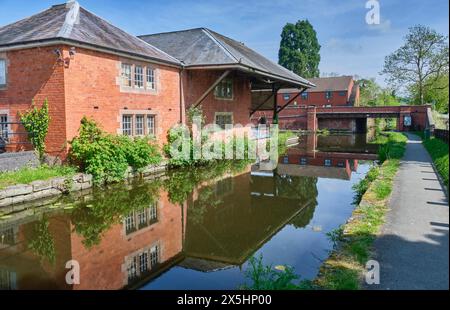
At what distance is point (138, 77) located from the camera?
46.1 feet

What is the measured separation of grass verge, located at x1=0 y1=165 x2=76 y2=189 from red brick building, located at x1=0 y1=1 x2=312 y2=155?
89cm

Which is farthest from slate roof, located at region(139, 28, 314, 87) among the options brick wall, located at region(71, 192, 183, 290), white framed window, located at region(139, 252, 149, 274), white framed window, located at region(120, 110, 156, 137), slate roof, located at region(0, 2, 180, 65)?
white framed window, located at region(139, 252, 149, 274)

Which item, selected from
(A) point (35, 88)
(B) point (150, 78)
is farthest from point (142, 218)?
(B) point (150, 78)

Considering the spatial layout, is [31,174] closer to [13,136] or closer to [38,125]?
[38,125]

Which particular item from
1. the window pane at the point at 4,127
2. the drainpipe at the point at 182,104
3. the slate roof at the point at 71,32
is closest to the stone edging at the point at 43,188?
the window pane at the point at 4,127

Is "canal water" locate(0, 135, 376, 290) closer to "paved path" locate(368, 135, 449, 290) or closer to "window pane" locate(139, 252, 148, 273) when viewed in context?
"window pane" locate(139, 252, 148, 273)

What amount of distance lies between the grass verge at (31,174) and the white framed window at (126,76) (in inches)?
159

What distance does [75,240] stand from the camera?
21.6ft

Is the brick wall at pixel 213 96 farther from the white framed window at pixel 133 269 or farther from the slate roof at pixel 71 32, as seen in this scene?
the white framed window at pixel 133 269

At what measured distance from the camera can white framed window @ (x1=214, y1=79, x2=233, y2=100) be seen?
64.6ft

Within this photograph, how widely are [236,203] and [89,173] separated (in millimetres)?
4917

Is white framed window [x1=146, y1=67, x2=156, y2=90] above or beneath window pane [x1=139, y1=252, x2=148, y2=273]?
above

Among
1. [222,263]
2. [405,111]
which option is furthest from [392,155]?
[405,111]

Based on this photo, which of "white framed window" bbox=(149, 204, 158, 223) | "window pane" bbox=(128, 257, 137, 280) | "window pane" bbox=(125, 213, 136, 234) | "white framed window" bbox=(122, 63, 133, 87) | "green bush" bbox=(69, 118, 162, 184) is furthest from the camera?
"white framed window" bbox=(122, 63, 133, 87)
